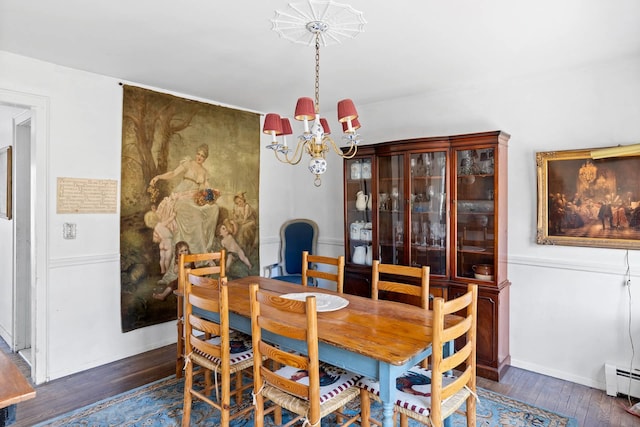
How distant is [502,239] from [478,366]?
1.07m

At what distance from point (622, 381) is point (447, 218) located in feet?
5.58

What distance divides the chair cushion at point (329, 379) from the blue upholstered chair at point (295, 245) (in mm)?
2484

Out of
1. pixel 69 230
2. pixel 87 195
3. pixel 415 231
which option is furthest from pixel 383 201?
pixel 69 230

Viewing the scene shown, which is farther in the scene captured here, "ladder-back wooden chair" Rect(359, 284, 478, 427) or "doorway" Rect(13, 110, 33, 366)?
"doorway" Rect(13, 110, 33, 366)

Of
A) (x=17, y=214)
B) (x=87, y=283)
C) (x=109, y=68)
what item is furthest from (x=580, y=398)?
(x=17, y=214)

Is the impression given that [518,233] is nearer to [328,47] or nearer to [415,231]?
[415,231]

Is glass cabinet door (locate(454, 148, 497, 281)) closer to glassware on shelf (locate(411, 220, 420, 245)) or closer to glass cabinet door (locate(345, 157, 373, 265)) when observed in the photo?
glassware on shelf (locate(411, 220, 420, 245))

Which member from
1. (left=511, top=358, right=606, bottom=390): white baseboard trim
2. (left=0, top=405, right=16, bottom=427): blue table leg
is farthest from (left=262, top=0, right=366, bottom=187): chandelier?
(left=511, top=358, right=606, bottom=390): white baseboard trim

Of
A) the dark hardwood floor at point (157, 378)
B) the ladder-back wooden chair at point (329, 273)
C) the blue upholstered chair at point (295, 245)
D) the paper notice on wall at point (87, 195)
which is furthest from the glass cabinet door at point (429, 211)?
the paper notice on wall at point (87, 195)

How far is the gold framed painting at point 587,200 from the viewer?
2.79m

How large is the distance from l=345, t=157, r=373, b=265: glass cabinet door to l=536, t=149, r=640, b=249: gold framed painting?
4.86 ft

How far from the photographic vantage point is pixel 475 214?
3293 millimetres

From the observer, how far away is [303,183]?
488 cm

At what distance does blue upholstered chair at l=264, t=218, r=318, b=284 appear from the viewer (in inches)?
181
